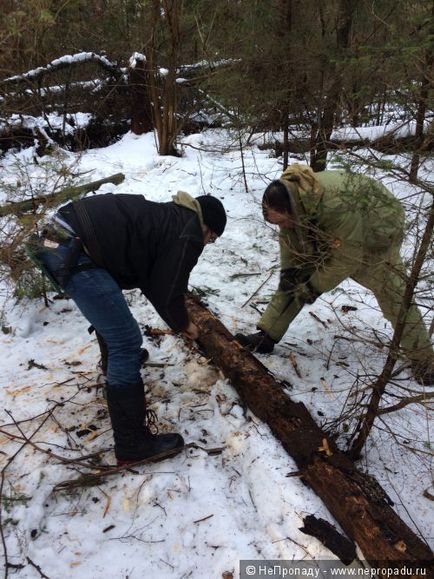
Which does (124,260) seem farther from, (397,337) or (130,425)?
(397,337)

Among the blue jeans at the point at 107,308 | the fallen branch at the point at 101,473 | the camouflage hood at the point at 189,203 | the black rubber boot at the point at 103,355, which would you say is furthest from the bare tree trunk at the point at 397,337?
the black rubber boot at the point at 103,355

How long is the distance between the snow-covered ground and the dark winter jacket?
3.21 feet

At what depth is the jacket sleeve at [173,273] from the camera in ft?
7.28

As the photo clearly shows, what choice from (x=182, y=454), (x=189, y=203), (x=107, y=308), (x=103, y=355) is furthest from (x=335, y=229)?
(x=103, y=355)

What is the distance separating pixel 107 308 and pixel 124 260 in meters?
0.27

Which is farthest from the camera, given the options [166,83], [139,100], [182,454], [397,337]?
[139,100]

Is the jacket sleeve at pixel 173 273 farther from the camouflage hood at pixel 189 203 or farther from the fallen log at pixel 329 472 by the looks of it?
the fallen log at pixel 329 472

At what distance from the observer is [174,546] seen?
2.10 metres

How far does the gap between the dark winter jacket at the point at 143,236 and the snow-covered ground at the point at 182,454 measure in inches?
38.5

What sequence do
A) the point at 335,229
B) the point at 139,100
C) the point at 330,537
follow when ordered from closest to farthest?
the point at 330,537
the point at 335,229
the point at 139,100

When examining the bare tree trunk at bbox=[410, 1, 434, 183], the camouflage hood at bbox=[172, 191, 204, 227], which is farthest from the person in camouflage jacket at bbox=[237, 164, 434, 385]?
the bare tree trunk at bbox=[410, 1, 434, 183]

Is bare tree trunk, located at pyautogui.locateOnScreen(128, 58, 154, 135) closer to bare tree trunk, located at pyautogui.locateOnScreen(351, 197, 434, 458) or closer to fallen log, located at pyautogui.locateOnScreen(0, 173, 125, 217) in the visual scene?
fallen log, located at pyautogui.locateOnScreen(0, 173, 125, 217)

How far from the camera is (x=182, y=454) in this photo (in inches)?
101

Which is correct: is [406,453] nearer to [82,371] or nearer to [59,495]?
[59,495]
